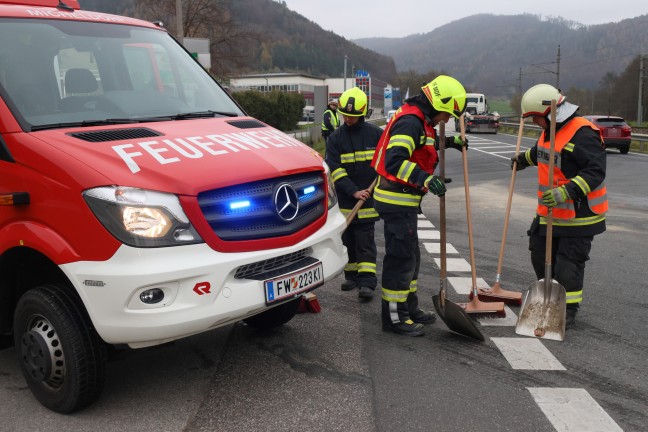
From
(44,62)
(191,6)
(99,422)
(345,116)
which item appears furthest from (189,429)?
(191,6)

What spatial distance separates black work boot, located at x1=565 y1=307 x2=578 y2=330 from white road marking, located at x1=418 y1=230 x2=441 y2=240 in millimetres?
3368

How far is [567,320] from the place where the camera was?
5.09 m

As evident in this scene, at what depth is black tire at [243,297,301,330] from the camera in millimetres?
4867

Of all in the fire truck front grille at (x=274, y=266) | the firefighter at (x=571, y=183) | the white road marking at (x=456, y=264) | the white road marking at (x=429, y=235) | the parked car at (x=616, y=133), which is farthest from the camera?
the parked car at (x=616, y=133)

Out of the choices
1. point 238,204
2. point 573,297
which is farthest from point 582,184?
point 238,204

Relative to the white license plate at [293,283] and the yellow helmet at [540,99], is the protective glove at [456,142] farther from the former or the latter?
the white license plate at [293,283]

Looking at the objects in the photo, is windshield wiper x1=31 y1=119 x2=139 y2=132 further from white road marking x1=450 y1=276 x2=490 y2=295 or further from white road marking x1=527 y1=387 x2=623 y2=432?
white road marking x1=450 y1=276 x2=490 y2=295

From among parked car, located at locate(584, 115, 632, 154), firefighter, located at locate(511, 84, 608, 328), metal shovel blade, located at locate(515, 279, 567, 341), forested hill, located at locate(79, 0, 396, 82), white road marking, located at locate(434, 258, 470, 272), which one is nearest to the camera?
metal shovel blade, located at locate(515, 279, 567, 341)

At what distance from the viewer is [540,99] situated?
5.14 metres

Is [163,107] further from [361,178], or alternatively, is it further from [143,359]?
[361,178]

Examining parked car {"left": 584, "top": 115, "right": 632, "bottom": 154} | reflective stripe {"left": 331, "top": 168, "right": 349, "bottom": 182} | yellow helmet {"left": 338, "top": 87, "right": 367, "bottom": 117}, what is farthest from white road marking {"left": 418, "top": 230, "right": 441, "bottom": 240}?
parked car {"left": 584, "top": 115, "right": 632, "bottom": 154}

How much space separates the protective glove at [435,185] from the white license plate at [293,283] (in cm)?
104

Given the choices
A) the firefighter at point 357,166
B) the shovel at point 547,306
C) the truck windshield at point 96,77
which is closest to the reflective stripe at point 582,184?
the shovel at point 547,306

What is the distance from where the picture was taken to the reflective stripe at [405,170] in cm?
467
